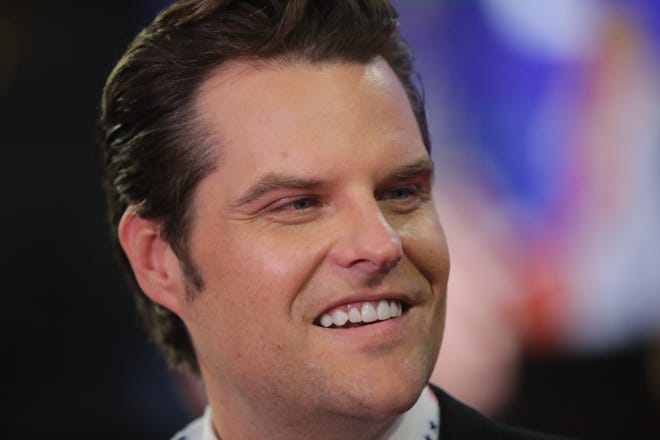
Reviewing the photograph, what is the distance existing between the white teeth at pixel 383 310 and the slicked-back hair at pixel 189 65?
462mm

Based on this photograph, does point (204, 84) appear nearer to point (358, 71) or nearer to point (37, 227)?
point (358, 71)

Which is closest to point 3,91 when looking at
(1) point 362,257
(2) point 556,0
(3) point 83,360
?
(3) point 83,360

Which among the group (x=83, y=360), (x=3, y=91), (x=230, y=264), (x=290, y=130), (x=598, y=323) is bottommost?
(x=83, y=360)

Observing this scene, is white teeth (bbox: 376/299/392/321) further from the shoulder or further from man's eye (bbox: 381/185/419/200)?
the shoulder

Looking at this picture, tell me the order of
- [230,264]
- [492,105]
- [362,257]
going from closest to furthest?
[362,257] → [230,264] → [492,105]

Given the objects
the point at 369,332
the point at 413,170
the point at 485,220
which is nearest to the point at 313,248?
the point at 369,332

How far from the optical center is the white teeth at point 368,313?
2143 mm

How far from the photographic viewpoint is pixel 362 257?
2.10m

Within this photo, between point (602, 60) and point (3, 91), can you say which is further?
point (602, 60)

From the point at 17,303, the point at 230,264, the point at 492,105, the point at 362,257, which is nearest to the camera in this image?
the point at 362,257

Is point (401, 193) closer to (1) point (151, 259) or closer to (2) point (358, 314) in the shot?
(2) point (358, 314)

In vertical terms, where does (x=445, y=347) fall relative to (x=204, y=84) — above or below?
below

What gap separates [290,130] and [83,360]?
277cm

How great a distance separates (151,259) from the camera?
8.30ft
